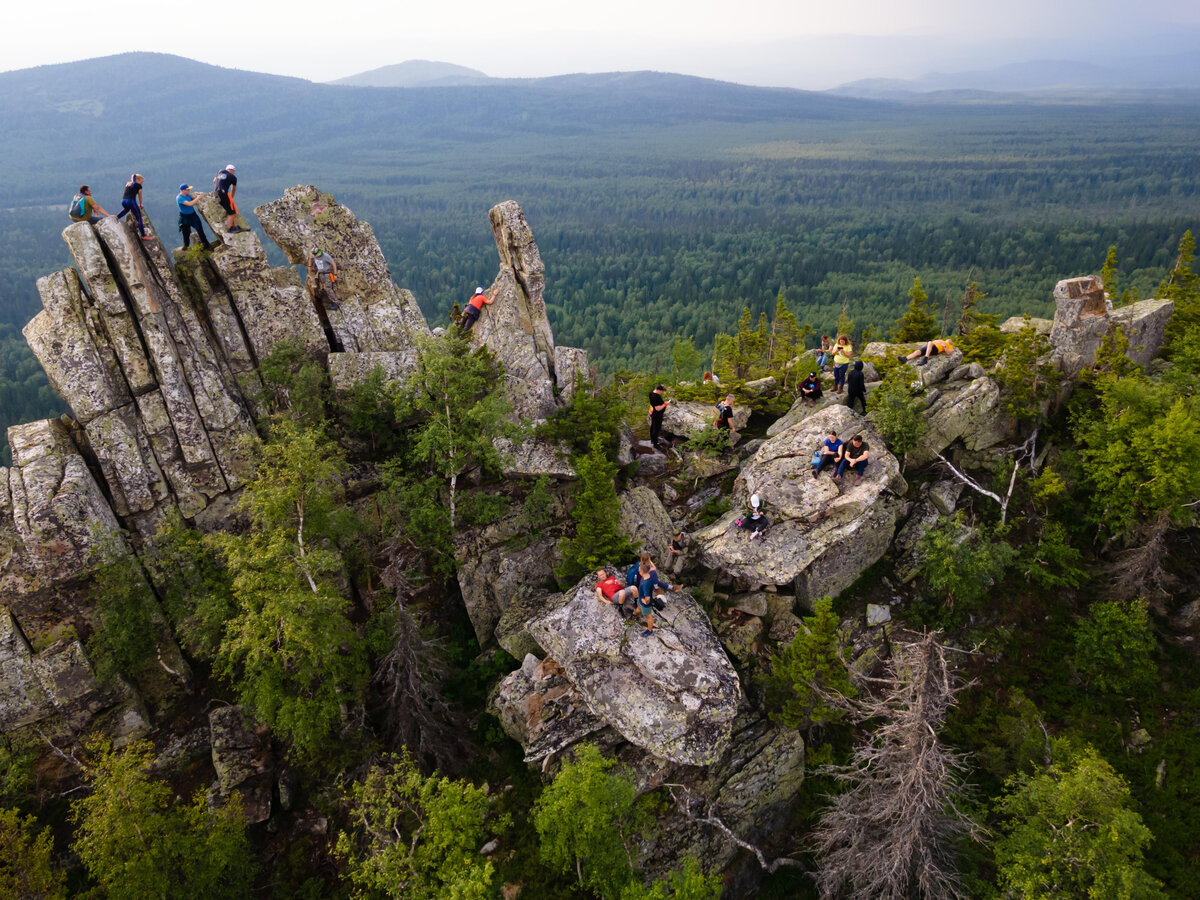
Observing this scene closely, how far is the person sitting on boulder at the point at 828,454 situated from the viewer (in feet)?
79.6

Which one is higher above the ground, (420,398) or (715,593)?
(420,398)

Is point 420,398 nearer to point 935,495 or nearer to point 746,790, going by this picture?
point 746,790

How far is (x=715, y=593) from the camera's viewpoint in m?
24.4

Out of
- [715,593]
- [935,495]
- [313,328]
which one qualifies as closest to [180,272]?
[313,328]

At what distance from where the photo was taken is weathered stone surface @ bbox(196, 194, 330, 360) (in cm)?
2703

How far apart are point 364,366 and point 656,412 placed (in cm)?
1349

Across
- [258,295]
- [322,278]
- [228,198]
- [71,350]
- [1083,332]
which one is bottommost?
[1083,332]

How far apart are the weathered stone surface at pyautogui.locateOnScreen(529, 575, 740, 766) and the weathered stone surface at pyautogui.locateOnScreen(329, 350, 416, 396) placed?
524 inches

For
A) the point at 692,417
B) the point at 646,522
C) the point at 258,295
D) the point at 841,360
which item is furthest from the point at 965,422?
the point at 258,295

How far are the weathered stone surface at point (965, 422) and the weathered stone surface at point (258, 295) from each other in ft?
90.3

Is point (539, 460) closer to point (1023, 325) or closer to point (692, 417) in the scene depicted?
point (692, 417)

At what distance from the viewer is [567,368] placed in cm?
2989

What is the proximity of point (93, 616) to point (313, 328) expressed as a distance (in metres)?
14.0

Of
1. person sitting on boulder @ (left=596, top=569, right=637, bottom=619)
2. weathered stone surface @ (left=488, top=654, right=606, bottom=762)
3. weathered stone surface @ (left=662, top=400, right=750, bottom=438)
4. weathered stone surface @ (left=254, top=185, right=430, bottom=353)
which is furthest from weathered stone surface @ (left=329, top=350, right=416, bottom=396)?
weathered stone surface @ (left=488, top=654, right=606, bottom=762)
